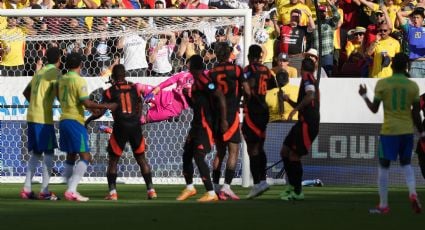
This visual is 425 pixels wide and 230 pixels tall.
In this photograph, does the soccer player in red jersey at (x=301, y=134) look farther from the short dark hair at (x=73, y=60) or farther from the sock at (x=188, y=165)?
the short dark hair at (x=73, y=60)

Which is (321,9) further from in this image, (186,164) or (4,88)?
(186,164)

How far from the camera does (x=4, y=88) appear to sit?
22.9 meters

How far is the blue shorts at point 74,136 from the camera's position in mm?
17281

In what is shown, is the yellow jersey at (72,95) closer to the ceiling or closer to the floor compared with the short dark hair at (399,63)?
closer to the floor

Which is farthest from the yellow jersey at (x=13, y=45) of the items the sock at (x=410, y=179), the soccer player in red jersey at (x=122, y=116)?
the sock at (x=410, y=179)

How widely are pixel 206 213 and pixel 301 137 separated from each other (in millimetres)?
2919

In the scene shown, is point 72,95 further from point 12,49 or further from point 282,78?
point 12,49

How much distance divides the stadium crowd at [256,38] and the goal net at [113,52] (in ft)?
0.06

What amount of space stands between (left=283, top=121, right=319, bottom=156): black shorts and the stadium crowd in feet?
13.0

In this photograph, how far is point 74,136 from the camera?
681 inches

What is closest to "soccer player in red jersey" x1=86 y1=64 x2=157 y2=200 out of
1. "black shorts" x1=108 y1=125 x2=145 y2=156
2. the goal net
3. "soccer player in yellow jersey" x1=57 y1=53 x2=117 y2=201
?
"black shorts" x1=108 y1=125 x2=145 y2=156

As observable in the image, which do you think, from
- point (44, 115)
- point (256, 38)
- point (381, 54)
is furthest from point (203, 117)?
point (381, 54)

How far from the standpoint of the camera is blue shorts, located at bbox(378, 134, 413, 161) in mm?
15070

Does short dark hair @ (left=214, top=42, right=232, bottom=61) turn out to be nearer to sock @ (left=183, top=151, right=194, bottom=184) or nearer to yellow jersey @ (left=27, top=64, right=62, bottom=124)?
sock @ (left=183, top=151, right=194, bottom=184)
